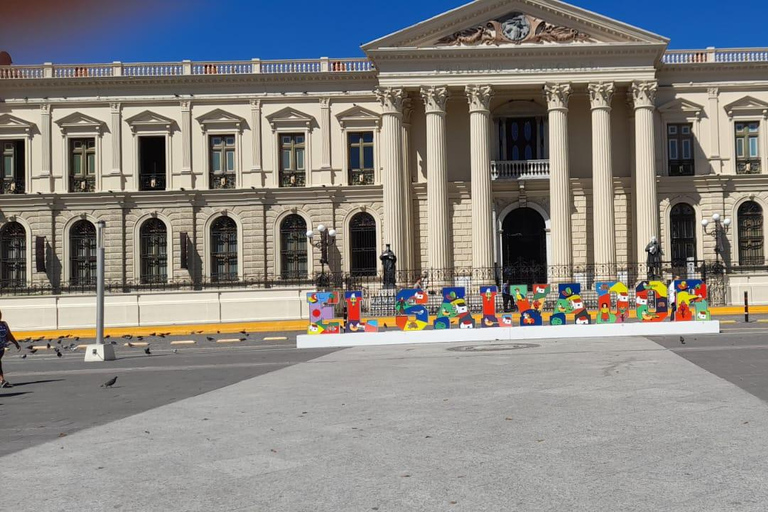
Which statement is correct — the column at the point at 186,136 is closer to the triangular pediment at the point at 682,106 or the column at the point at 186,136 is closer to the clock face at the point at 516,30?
the clock face at the point at 516,30

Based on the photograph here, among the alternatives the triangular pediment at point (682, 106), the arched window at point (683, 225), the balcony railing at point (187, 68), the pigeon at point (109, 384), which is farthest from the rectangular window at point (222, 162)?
the pigeon at point (109, 384)

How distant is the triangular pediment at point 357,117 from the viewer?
4553 cm

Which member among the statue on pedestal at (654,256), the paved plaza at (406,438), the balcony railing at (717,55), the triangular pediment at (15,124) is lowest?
the paved plaza at (406,438)

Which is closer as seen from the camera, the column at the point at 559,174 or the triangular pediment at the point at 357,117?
the column at the point at 559,174

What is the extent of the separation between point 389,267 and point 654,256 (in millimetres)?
12507

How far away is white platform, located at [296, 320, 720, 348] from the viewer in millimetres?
25062

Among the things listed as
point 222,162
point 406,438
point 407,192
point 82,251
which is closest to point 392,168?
point 407,192

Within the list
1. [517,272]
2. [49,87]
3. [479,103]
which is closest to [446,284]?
[517,272]

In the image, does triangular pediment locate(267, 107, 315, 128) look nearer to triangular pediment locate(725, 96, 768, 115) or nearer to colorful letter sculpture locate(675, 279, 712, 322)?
triangular pediment locate(725, 96, 768, 115)

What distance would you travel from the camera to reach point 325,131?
149 feet

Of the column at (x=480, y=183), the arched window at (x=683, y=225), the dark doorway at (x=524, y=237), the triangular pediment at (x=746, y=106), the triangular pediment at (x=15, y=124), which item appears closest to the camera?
the column at (x=480, y=183)

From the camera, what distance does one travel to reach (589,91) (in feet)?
140

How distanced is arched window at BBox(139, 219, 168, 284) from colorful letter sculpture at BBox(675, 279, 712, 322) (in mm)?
28478

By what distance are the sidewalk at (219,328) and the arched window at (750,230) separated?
9.03 meters
